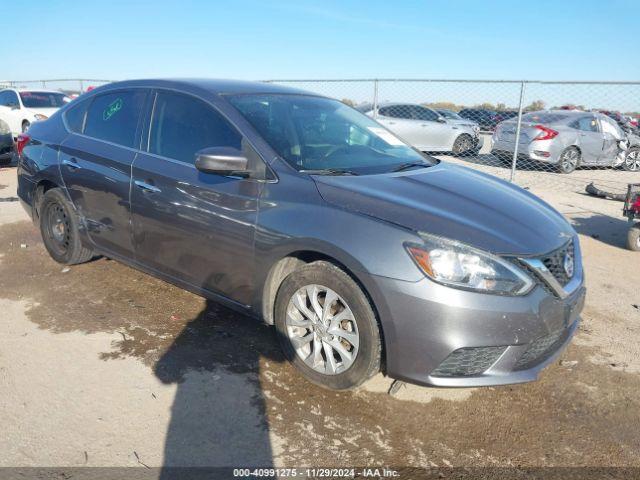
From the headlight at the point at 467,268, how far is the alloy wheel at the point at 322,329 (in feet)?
1.73

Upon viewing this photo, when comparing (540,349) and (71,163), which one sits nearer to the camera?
(540,349)

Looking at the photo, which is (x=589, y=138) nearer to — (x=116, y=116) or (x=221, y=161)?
(x=116, y=116)

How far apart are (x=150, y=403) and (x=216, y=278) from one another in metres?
0.89

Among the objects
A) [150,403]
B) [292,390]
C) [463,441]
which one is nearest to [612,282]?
[463,441]

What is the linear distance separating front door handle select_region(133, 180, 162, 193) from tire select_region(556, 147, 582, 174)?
428 inches

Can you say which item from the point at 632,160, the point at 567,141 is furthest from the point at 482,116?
the point at 567,141

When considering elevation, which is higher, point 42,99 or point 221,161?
point 42,99

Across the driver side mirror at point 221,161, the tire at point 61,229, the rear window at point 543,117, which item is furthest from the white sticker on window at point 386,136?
the rear window at point 543,117

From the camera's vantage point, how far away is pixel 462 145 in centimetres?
1512

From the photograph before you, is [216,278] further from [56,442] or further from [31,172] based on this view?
[31,172]

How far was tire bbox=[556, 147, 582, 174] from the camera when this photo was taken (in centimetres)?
1221

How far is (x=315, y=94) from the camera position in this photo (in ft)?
14.2

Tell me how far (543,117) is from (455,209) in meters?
11.2

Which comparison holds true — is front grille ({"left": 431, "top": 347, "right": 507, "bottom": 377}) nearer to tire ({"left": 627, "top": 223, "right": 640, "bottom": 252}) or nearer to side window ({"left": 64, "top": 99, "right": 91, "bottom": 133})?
side window ({"left": 64, "top": 99, "right": 91, "bottom": 133})
